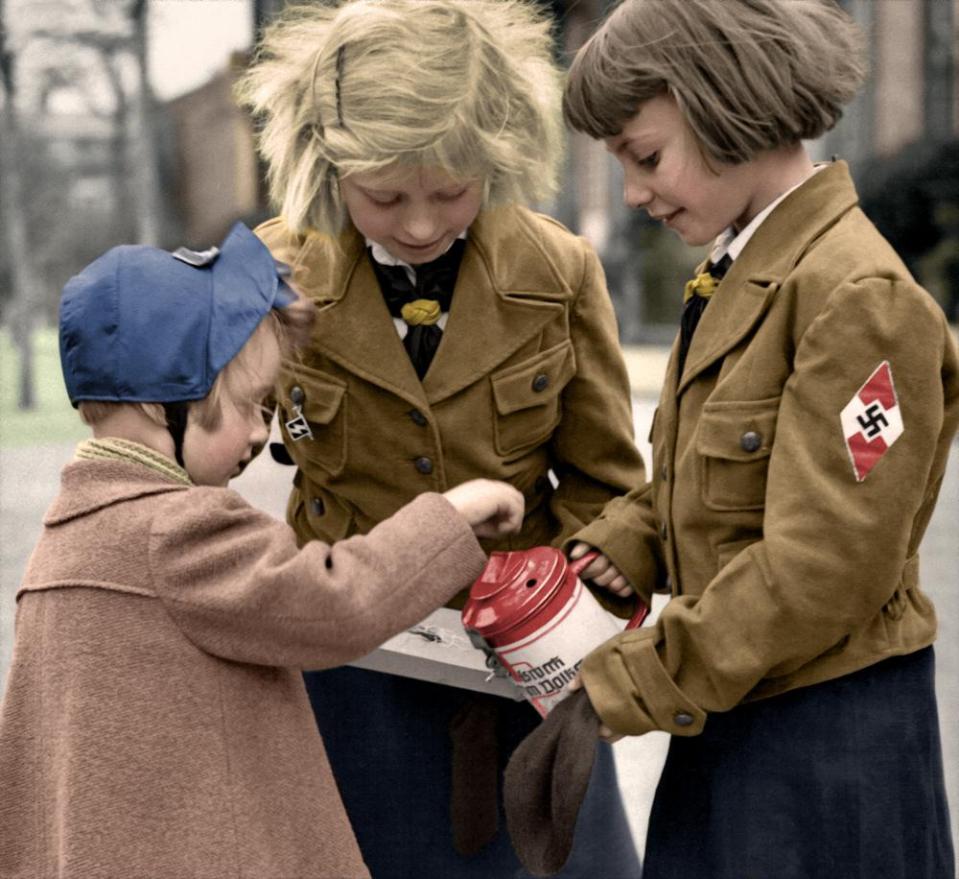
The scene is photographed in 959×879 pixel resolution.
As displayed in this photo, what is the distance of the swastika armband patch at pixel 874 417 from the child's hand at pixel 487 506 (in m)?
0.42

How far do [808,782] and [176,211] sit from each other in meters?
3.87

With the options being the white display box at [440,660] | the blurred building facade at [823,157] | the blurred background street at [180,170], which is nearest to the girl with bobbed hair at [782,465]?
the white display box at [440,660]

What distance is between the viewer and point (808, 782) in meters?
1.48

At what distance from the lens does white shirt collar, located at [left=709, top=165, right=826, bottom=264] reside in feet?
4.90

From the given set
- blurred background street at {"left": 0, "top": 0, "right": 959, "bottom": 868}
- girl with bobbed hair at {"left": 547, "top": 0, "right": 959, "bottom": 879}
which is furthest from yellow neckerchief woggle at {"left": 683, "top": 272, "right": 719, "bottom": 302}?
blurred background street at {"left": 0, "top": 0, "right": 959, "bottom": 868}

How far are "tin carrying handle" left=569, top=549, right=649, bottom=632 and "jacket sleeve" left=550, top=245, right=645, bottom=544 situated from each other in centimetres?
19

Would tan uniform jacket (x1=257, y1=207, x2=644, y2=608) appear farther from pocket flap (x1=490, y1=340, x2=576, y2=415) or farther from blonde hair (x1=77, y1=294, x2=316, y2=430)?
blonde hair (x1=77, y1=294, x2=316, y2=430)

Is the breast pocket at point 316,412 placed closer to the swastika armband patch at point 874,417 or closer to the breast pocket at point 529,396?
the breast pocket at point 529,396

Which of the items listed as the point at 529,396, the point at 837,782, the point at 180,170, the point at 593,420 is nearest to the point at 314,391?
the point at 529,396

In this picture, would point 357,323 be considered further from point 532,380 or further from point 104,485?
point 104,485

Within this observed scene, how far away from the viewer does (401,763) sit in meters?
2.01

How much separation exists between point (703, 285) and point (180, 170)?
360 cm

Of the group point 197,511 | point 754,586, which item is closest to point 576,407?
point 754,586

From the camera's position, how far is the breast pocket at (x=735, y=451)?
142 centimetres
